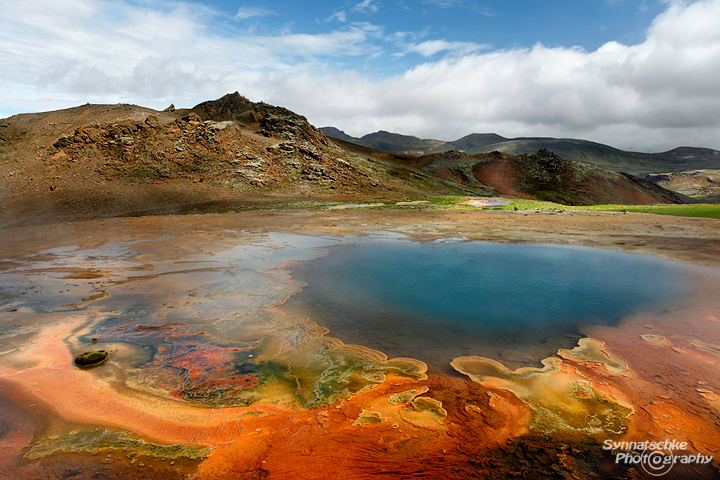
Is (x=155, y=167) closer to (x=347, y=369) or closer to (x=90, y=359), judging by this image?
(x=90, y=359)

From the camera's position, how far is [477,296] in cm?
888

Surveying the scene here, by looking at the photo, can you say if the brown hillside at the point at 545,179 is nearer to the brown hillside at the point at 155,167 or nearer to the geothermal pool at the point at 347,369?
the brown hillside at the point at 155,167

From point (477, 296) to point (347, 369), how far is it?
14.9 ft

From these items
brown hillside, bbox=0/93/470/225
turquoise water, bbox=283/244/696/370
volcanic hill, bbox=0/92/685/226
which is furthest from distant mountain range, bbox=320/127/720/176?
turquoise water, bbox=283/244/696/370

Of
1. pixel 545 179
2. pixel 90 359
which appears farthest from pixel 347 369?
pixel 545 179

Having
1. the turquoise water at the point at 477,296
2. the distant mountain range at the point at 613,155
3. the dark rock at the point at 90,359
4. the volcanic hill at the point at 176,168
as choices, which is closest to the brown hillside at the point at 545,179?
the volcanic hill at the point at 176,168

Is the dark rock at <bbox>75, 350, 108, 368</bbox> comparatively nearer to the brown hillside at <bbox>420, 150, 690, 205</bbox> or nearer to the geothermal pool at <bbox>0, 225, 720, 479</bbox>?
the geothermal pool at <bbox>0, 225, 720, 479</bbox>

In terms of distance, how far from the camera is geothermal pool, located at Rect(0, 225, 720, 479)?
12.6 ft

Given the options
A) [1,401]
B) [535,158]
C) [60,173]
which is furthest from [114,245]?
[535,158]

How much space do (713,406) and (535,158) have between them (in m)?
64.7

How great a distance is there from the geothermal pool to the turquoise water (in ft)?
0.21

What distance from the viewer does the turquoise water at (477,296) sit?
21.4 feet

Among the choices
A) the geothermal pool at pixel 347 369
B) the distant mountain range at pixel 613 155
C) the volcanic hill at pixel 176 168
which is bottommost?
the geothermal pool at pixel 347 369

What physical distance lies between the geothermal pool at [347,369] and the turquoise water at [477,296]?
2.6 inches
